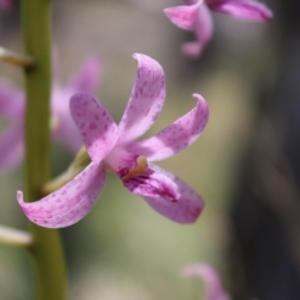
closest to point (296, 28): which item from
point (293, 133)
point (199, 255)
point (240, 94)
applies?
point (293, 133)

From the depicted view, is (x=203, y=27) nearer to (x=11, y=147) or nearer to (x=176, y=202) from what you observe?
(x=176, y=202)

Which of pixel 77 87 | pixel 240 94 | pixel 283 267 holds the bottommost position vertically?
pixel 240 94

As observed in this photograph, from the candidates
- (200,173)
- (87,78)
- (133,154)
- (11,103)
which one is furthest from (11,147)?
(200,173)

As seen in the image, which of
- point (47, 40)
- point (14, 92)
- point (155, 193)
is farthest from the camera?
point (14, 92)

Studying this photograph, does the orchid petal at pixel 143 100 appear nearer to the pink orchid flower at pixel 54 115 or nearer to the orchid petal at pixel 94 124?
the orchid petal at pixel 94 124

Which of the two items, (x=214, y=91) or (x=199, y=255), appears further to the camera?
(x=214, y=91)

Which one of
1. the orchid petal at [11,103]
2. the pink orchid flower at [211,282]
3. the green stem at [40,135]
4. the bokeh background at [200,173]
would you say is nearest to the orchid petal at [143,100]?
the green stem at [40,135]

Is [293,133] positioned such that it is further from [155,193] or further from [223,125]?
[223,125]
